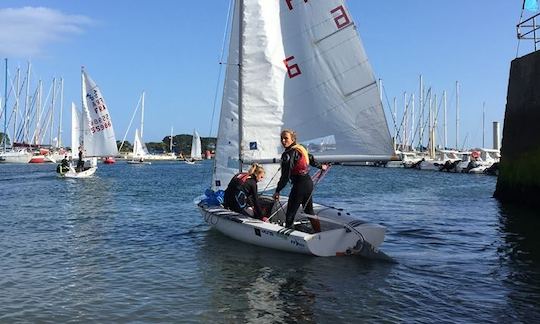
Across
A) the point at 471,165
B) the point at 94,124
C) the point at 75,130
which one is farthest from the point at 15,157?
the point at 471,165

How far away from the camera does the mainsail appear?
12.3m

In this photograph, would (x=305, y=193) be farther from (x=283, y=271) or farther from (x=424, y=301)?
(x=424, y=301)

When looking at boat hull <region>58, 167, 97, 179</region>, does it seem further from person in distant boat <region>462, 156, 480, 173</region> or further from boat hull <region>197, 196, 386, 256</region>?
person in distant boat <region>462, 156, 480, 173</region>

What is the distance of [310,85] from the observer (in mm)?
12812

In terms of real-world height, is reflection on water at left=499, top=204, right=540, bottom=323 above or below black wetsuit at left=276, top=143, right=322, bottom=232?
below

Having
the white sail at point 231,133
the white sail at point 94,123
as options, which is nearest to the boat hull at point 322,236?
the white sail at point 231,133

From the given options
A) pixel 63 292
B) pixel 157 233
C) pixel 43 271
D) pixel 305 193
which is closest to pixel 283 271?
pixel 305 193

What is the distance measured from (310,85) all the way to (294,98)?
520 mm

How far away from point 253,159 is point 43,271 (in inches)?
217

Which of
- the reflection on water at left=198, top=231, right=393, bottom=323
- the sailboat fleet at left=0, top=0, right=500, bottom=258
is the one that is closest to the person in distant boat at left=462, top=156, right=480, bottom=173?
the sailboat fleet at left=0, top=0, right=500, bottom=258

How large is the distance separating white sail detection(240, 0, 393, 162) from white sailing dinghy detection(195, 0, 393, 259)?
2 centimetres

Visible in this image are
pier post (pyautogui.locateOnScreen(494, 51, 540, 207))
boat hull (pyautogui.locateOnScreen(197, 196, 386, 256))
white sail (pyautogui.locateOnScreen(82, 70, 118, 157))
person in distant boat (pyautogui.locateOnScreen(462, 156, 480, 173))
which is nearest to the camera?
boat hull (pyautogui.locateOnScreen(197, 196, 386, 256))

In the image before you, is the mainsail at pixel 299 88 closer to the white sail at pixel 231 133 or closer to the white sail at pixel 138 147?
the white sail at pixel 231 133

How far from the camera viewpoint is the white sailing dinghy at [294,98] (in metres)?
12.2
